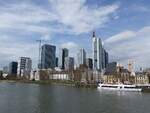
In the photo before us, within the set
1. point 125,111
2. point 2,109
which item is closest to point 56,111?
point 2,109

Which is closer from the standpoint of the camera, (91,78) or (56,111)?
(56,111)

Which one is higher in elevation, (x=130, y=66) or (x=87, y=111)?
(x=130, y=66)

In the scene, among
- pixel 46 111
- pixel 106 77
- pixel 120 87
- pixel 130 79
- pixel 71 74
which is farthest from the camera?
pixel 71 74

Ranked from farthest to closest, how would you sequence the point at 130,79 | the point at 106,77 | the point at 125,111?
the point at 106,77, the point at 130,79, the point at 125,111

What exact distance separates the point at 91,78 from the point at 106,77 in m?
9.74

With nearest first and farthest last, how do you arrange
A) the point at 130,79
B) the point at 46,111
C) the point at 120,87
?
the point at 46,111
the point at 120,87
the point at 130,79

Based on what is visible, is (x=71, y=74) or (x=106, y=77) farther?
(x=71, y=74)

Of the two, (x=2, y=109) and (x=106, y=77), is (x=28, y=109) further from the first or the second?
(x=106, y=77)

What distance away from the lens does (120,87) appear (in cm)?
11631

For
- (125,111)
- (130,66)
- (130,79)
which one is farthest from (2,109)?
(130,66)

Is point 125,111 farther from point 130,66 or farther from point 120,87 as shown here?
point 130,66

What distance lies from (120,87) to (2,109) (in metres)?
79.1

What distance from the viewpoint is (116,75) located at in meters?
162

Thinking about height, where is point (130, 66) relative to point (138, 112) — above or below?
above
